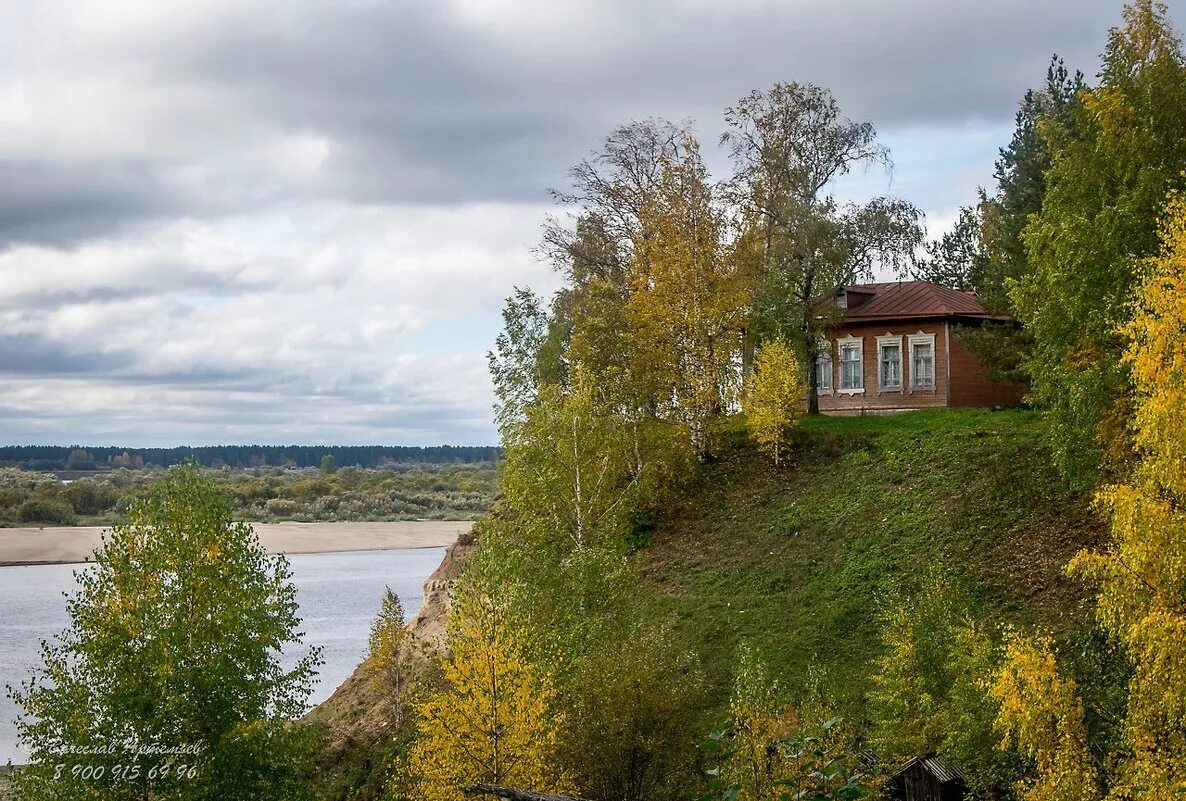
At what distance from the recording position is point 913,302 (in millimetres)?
43688

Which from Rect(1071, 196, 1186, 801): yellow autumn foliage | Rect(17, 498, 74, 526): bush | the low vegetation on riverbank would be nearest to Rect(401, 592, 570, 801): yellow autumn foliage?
Rect(1071, 196, 1186, 801): yellow autumn foliage

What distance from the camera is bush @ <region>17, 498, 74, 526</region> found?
110 metres

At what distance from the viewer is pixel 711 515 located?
38.1 m

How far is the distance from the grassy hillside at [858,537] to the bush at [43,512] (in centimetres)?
8922

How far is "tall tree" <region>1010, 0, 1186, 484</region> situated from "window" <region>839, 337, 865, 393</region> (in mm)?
18875

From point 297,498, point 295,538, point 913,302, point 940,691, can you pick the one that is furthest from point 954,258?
point 297,498

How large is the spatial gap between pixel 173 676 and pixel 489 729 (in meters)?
5.71

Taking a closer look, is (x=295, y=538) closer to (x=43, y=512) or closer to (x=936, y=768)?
(x=43, y=512)

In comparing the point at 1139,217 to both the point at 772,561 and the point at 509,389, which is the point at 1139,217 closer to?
the point at 772,561

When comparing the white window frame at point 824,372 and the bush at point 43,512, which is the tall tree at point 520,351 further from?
the bush at point 43,512

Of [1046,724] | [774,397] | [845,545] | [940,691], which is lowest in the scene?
[940,691]

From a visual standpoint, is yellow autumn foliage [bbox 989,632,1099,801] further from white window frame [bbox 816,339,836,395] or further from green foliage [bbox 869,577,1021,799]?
white window frame [bbox 816,339,836,395]

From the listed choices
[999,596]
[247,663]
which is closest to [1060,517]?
[999,596]

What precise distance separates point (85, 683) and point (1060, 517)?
22.1m
